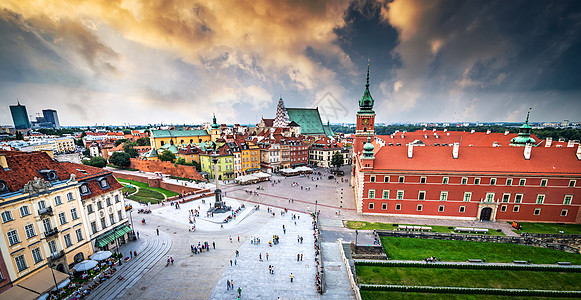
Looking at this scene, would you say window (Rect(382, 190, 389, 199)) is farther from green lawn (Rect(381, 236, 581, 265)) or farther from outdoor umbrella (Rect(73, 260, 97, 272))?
outdoor umbrella (Rect(73, 260, 97, 272))

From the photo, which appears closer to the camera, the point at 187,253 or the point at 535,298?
the point at 535,298

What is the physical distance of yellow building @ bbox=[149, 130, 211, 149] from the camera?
322ft

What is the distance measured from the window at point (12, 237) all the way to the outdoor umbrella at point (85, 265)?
562 cm

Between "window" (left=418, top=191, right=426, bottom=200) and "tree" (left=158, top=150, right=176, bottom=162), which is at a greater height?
"tree" (left=158, top=150, right=176, bottom=162)

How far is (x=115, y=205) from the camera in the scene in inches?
1197

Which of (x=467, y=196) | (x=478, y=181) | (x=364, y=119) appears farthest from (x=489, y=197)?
(x=364, y=119)

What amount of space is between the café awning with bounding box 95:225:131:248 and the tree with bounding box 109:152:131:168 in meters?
59.5

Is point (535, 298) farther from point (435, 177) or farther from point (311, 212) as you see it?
point (311, 212)

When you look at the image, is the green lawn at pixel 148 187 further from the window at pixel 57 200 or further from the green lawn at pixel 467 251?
the green lawn at pixel 467 251

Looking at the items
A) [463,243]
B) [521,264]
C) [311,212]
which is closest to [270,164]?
[311,212]

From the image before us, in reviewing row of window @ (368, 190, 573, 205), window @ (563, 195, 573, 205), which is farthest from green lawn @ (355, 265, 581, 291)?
window @ (563, 195, 573, 205)

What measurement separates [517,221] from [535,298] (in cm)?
1920

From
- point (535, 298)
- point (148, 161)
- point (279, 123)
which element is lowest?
point (535, 298)

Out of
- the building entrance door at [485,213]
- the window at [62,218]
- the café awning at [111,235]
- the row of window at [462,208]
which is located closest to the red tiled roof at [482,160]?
the row of window at [462,208]
